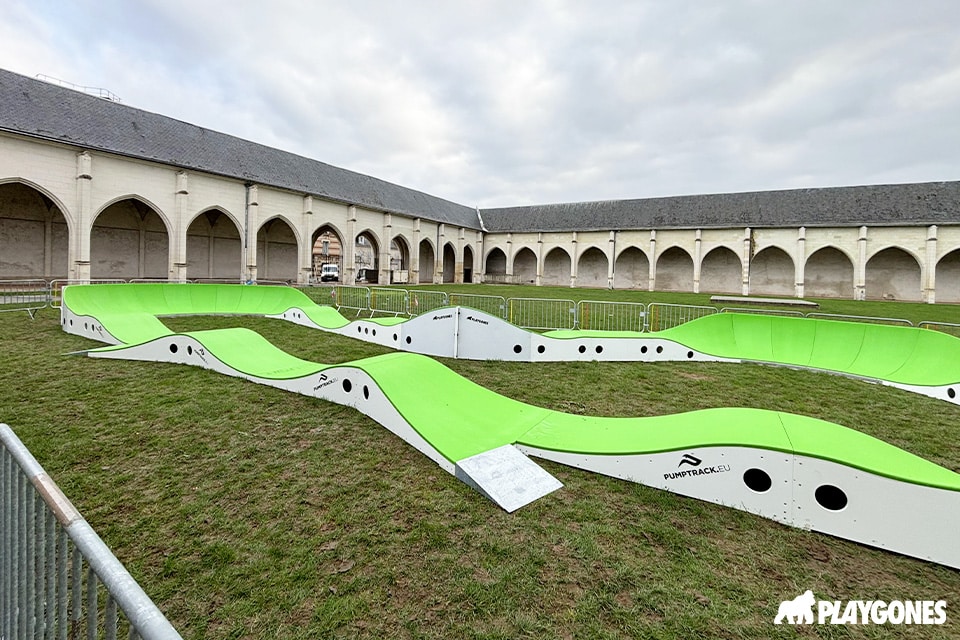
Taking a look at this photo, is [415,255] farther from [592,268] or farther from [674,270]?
[674,270]

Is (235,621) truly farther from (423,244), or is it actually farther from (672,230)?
(423,244)

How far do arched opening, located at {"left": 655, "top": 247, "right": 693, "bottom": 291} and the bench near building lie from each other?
5.5 inches

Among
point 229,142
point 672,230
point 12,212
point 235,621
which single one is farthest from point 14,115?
point 672,230

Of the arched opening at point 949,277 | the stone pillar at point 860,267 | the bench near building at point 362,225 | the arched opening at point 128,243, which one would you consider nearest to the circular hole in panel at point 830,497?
the bench near building at point 362,225

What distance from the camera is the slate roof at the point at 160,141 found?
20188 mm

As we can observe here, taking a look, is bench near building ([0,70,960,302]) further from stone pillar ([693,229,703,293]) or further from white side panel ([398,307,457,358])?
white side panel ([398,307,457,358])

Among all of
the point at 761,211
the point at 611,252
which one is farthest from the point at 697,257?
the point at 611,252

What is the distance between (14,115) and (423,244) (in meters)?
32.4

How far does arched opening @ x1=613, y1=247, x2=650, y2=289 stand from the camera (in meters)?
44.1

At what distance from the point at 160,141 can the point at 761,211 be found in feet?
145

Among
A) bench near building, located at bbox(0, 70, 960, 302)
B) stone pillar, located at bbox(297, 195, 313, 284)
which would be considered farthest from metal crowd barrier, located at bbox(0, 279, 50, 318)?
stone pillar, located at bbox(297, 195, 313, 284)

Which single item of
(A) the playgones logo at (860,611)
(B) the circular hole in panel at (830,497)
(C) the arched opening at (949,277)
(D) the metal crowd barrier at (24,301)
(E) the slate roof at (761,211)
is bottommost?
(A) the playgones logo at (860,611)

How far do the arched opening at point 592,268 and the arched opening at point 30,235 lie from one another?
40924mm

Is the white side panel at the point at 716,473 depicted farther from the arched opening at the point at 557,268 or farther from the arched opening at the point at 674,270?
the arched opening at the point at 557,268
